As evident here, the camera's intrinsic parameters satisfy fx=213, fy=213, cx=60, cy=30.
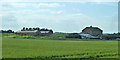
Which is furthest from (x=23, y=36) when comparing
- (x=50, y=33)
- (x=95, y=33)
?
(x=95, y=33)

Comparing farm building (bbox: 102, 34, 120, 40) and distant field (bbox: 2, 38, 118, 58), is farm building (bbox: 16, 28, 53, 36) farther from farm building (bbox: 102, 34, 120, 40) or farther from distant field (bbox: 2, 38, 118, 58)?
distant field (bbox: 2, 38, 118, 58)

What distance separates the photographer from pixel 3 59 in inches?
494

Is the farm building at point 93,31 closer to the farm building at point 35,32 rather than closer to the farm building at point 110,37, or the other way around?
the farm building at point 110,37

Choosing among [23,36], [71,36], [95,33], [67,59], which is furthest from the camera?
[95,33]

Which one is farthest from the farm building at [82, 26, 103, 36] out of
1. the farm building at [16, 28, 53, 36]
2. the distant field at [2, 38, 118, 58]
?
the distant field at [2, 38, 118, 58]

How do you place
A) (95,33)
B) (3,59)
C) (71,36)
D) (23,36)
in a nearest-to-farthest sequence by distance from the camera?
(3,59), (23,36), (71,36), (95,33)

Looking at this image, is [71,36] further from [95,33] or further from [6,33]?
[6,33]

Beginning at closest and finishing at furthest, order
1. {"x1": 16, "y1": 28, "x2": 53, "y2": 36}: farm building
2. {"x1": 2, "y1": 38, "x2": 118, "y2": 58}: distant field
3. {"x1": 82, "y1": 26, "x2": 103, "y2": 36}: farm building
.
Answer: {"x1": 2, "y1": 38, "x2": 118, "y2": 58}: distant field → {"x1": 16, "y1": 28, "x2": 53, "y2": 36}: farm building → {"x1": 82, "y1": 26, "x2": 103, "y2": 36}: farm building

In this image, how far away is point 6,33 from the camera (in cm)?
5906

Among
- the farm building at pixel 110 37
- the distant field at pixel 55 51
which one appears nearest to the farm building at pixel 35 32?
the farm building at pixel 110 37

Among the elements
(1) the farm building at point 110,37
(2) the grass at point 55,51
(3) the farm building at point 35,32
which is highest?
(3) the farm building at point 35,32

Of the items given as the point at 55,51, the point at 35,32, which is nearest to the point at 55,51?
the point at 55,51

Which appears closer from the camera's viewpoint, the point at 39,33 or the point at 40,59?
the point at 40,59

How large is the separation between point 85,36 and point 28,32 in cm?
1698
